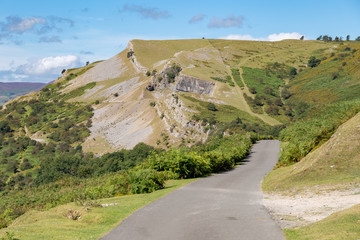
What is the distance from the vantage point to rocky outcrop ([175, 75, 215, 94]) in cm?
14600

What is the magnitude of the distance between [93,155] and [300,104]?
7573 centimetres

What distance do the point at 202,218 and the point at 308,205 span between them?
4.19 m

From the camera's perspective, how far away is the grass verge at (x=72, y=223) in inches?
394

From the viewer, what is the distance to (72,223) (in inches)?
460

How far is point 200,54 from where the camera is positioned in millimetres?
191000

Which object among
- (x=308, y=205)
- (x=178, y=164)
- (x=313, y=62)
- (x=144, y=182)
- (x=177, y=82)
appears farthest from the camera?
(x=313, y=62)

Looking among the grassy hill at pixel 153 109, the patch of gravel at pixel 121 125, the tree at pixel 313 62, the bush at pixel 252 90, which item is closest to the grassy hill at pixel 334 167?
the grassy hill at pixel 153 109

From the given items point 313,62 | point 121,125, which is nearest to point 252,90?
point 313,62

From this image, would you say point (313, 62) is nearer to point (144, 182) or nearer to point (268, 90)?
point (268, 90)

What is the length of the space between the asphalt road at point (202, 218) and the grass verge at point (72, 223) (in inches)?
20.5

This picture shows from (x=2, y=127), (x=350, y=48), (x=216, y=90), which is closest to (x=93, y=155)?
(x=216, y=90)

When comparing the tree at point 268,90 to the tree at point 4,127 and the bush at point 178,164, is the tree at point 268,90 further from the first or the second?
the bush at point 178,164

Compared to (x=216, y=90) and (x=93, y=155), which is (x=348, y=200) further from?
(x=216, y=90)

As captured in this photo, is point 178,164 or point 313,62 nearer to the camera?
point 178,164
